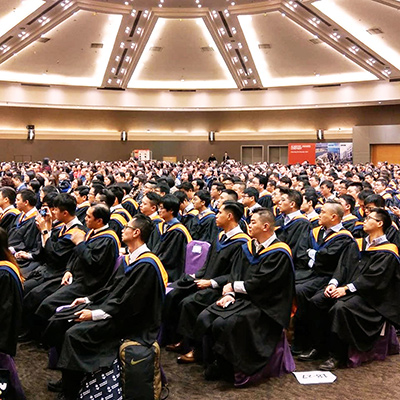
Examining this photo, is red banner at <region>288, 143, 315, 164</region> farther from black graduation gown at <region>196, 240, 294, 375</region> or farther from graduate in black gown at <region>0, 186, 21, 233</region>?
black graduation gown at <region>196, 240, 294, 375</region>

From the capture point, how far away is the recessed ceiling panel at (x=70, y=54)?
858 inches

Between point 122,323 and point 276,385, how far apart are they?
58.0 inches

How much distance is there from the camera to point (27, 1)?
62.1 ft

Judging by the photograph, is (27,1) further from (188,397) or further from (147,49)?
(188,397)

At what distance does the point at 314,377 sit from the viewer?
13.7 ft

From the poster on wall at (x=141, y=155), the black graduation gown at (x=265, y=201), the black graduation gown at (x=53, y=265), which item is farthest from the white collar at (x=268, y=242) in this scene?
the poster on wall at (x=141, y=155)

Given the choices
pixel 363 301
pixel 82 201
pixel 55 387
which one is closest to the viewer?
pixel 55 387

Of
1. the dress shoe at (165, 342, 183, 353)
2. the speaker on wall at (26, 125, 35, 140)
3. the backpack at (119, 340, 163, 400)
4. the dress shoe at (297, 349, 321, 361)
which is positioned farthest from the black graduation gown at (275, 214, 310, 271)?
the speaker on wall at (26, 125, 35, 140)

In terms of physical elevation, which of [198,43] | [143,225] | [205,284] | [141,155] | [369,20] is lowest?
[205,284]

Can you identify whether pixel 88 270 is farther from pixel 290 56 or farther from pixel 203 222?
pixel 290 56

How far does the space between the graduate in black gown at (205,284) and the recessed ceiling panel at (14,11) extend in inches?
682

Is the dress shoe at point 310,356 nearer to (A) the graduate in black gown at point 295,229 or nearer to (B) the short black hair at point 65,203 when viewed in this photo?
(A) the graduate in black gown at point 295,229

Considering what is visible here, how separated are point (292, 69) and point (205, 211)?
2202 cm

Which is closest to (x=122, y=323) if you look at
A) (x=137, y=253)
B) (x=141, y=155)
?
(x=137, y=253)
